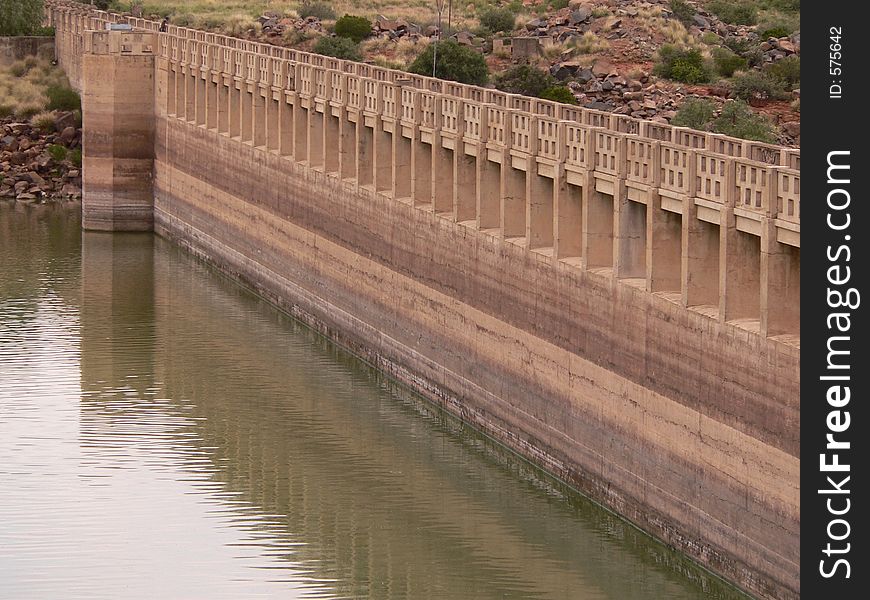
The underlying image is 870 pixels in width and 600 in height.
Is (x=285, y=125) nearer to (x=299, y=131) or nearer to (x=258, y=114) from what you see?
(x=299, y=131)

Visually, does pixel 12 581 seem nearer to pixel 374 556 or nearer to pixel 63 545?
pixel 63 545

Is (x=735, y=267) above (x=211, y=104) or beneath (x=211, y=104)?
beneath

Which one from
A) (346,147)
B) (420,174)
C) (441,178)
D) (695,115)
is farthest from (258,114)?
(441,178)

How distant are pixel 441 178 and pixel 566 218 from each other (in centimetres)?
629

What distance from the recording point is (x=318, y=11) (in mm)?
88938

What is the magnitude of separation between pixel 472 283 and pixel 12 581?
34.7 ft

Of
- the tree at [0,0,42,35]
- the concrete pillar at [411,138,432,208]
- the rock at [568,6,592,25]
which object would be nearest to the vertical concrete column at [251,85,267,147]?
the concrete pillar at [411,138,432,208]

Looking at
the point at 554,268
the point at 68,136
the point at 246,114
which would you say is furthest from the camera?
the point at 68,136

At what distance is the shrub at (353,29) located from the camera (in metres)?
80.5

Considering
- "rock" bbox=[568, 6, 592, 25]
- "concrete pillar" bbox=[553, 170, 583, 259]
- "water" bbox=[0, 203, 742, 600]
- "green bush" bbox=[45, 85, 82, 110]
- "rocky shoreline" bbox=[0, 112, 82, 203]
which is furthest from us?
"rock" bbox=[568, 6, 592, 25]

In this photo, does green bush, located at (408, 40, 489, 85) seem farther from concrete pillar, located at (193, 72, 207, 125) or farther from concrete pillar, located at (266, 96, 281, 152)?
concrete pillar, located at (266, 96, 281, 152)

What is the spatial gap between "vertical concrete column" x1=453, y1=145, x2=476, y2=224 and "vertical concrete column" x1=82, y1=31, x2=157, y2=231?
77.8 feet

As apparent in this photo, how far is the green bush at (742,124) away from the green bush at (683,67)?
8.31 m

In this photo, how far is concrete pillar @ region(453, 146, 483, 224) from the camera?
1351 inches
